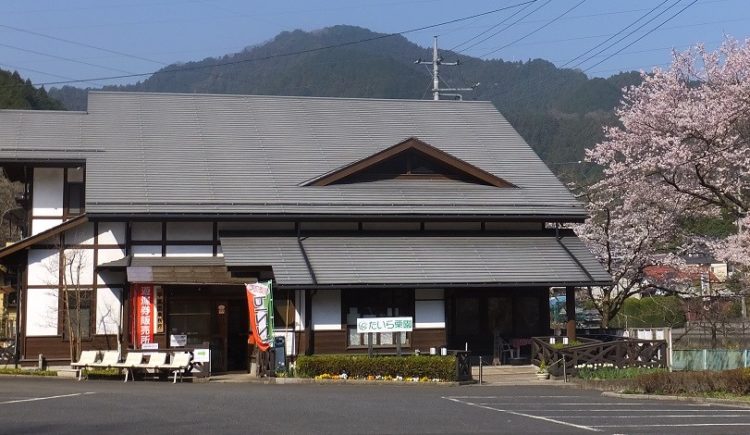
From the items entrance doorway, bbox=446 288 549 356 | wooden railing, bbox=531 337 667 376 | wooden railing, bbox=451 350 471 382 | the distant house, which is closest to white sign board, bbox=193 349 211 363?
the distant house

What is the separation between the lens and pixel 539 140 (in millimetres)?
143750

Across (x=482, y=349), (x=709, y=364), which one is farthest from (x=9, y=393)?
(x=709, y=364)

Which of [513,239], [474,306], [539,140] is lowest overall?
[474,306]

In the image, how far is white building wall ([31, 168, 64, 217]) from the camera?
27094 mm

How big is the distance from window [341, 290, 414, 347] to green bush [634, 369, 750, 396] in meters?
8.41

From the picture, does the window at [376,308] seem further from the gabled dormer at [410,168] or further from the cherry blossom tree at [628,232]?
the cherry blossom tree at [628,232]

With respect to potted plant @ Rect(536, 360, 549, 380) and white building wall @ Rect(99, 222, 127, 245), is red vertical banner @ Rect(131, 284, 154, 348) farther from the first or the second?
potted plant @ Rect(536, 360, 549, 380)

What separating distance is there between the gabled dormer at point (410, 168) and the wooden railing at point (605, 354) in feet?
19.3

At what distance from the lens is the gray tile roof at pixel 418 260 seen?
25.3 meters

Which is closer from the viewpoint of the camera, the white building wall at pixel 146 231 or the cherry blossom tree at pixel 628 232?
the white building wall at pixel 146 231

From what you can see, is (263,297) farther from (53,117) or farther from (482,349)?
(53,117)

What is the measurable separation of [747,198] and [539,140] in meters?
116

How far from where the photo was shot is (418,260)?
2656 centimetres

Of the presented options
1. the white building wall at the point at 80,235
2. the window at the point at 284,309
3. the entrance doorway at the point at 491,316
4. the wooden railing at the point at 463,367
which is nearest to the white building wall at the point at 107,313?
the white building wall at the point at 80,235
